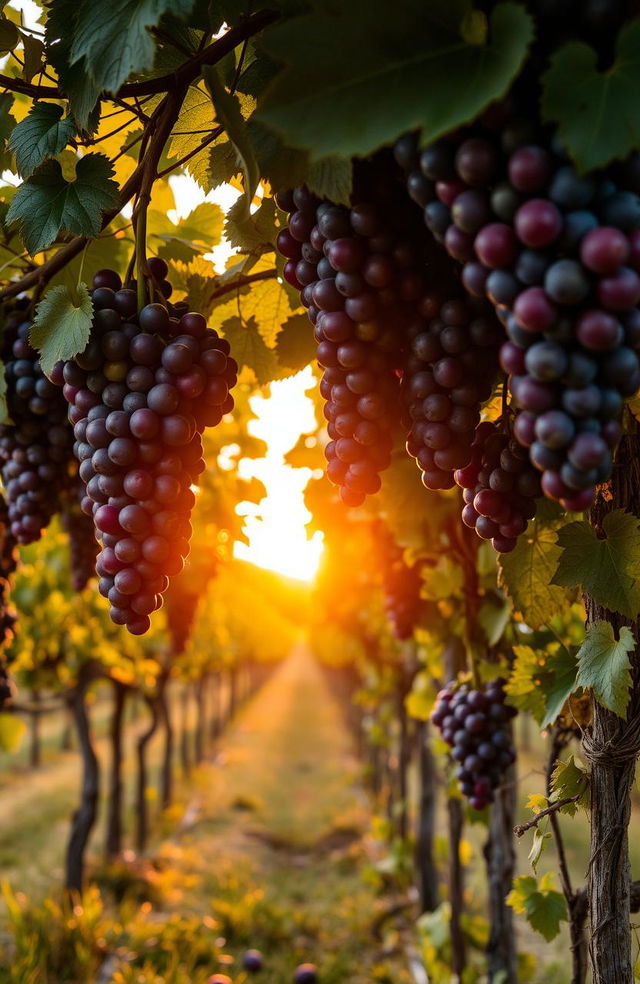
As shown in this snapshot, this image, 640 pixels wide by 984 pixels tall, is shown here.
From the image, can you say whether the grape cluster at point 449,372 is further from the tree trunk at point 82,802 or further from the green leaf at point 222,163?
the tree trunk at point 82,802

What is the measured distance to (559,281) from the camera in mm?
866

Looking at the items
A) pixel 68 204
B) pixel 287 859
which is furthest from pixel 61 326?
pixel 287 859

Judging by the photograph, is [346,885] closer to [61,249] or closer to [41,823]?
[41,823]

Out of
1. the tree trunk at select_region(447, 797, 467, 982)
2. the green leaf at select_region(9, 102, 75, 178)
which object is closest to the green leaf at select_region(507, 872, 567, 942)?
the tree trunk at select_region(447, 797, 467, 982)

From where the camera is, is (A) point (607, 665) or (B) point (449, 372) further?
(A) point (607, 665)

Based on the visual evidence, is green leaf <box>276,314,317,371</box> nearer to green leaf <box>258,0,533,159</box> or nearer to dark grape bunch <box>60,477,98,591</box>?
green leaf <box>258,0,533,159</box>

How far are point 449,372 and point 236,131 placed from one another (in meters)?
0.47

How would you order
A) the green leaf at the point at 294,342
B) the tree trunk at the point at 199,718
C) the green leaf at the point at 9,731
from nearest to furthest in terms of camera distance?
the green leaf at the point at 294,342 < the green leaf at the point at 9,731 < the tree trunk at the point at 199,718

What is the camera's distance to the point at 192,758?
64.1ft

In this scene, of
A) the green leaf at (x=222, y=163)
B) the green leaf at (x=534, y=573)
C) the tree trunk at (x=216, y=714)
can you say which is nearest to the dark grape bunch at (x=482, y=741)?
the green leaf at (x=534, y=573)

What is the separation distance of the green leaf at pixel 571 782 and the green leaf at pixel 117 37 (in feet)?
4.66

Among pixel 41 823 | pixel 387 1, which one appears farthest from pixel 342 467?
pixel 41 823

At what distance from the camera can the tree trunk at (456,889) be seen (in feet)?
12.4

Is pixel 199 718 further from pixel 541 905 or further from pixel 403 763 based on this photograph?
pixel 541 905
